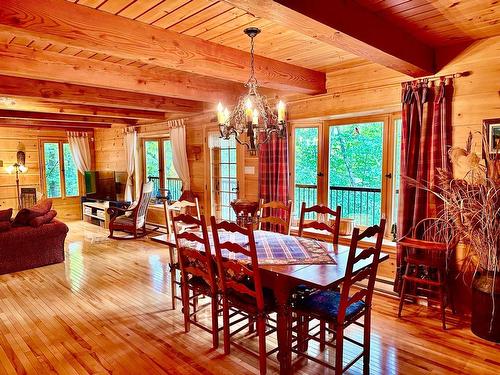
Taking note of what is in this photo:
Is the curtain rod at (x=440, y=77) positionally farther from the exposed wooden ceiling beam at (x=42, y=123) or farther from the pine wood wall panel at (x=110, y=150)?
the exposed wooden ceiling beam at (x=42, y=123)

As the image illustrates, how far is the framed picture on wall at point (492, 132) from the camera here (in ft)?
9.50

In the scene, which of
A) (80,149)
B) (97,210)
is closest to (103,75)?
(97,210)

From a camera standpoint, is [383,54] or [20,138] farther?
[20,138]

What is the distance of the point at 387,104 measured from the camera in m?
3.58

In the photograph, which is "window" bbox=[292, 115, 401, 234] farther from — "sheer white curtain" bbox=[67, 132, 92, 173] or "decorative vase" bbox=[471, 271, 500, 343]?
"sheer white curtain" bbox=[67, 132, 92, 173]

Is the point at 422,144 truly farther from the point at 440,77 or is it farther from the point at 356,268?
the point at 356,268

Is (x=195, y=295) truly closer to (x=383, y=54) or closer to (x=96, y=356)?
(x=96, y=356)

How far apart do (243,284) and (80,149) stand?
7.89 metres

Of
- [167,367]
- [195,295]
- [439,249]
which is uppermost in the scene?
[439,249]

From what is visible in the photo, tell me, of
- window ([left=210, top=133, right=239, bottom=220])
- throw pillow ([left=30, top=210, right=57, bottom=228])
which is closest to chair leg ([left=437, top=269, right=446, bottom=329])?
window ([left=210, top=133, right=239, bottom=220])

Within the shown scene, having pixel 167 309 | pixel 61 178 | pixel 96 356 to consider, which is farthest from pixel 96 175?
pixel 96 356

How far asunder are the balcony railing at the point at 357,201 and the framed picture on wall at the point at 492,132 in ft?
4.11

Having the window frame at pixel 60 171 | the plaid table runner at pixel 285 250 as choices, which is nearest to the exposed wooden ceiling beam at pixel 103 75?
the plaid table runner at pixel 285 250

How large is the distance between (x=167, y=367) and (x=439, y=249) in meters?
2.42
